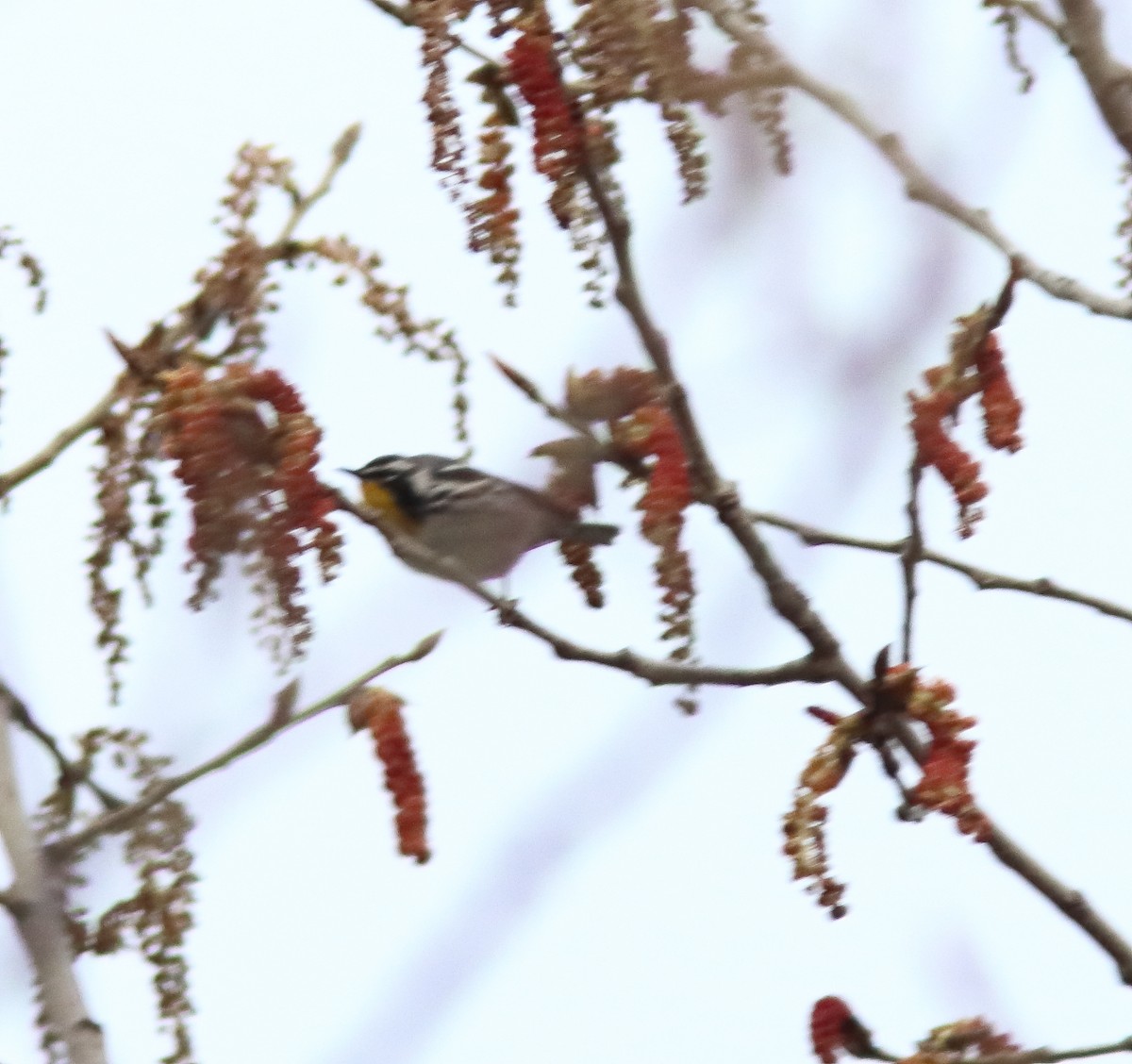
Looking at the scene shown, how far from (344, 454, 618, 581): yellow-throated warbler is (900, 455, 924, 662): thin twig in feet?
1.54

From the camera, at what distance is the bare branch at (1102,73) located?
2660 millimetres

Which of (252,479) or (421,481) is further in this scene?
(421,481)

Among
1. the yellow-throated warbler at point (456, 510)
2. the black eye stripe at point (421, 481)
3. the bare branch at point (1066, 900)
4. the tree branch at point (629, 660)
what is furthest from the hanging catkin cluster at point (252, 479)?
the black eye stripe at point (421, 481)

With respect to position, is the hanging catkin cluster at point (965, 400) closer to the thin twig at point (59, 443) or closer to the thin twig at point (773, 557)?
the thin twig at point (773, 557)

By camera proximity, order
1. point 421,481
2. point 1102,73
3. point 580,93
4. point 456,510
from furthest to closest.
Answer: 1. point 421,481
2. point 456,510
3. point 1102,73
4. point 580,93

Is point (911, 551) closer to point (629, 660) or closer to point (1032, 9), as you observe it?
point (629, 660)

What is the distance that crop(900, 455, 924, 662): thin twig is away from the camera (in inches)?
88.4

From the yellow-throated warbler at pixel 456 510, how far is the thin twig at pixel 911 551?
0.47 metres

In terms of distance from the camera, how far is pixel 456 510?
15.8ft

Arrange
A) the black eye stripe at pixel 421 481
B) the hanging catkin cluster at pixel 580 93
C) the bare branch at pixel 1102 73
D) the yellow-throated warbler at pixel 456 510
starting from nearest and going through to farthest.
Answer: the hanging catkin cluster at pixel 580 93 → the bare branch at pixel 1102 73 → the yellow-throated warbler at pixel 456 510 → the black eye stripe at pixel 421 481

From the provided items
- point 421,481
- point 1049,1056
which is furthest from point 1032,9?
point 421,481

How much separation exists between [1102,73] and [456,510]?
251 cm

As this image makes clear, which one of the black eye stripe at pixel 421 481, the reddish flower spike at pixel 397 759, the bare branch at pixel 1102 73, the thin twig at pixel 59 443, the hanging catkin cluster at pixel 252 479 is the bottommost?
the reddish flower spike at pixel 397 759

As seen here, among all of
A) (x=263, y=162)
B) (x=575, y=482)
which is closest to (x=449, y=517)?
(x=263, y=162)
